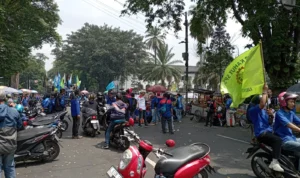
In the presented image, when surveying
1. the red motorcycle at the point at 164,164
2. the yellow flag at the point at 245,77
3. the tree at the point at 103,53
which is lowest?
the red motorcycle at the point at 164,164

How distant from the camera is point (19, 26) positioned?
23141 millimetres

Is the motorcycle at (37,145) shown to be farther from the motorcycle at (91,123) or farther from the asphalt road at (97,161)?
the motorcycle at (91,123)

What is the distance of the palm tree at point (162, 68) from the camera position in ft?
179

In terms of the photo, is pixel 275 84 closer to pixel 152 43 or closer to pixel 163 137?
pixel 163 137

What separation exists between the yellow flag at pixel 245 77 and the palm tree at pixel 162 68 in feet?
157

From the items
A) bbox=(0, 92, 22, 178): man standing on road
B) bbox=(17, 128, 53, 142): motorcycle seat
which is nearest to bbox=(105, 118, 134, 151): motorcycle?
bbox=(17, 128, 53, 142): motorcycle seat

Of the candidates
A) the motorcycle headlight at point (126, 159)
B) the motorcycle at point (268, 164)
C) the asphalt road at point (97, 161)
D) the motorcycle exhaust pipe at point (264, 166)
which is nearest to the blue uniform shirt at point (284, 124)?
the motorcycle at point (268, 164)

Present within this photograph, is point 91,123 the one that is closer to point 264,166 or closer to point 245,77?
point 245,77

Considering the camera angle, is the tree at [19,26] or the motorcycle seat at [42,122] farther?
the tree at [19,26]

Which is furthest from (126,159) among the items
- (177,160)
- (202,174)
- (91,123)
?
(91,123)

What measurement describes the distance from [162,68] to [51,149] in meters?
48.1

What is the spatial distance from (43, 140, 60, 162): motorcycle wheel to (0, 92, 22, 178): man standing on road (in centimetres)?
200

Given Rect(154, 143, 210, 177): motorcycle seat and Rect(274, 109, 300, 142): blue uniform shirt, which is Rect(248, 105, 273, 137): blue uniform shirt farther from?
Rect(154, 143, 210, 177): motorcycle seat

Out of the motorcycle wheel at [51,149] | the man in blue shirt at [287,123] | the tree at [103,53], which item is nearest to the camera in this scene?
the man in blue shirt at [287,123]
